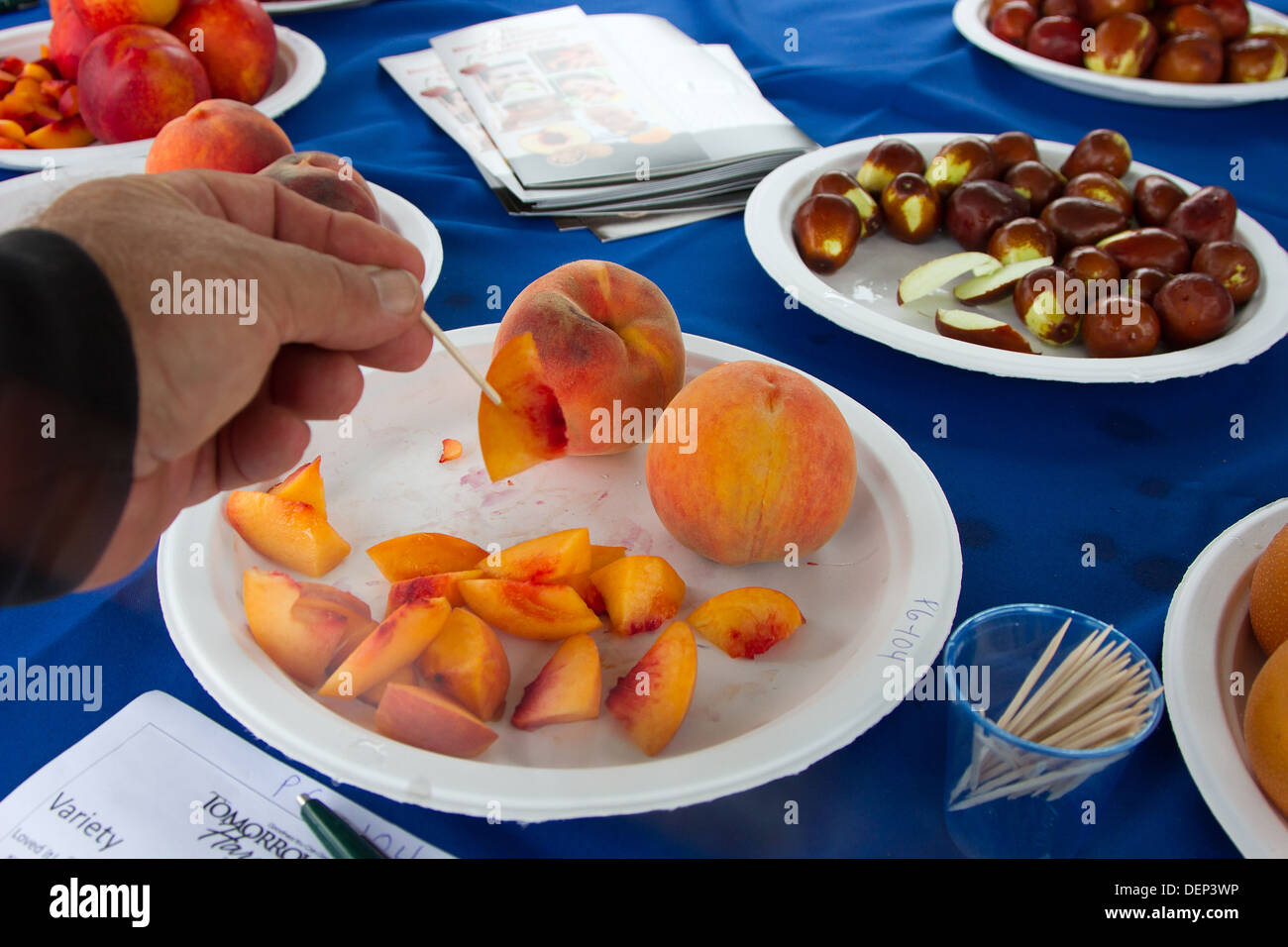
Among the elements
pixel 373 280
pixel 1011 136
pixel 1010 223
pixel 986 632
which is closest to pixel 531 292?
pixel 373 280

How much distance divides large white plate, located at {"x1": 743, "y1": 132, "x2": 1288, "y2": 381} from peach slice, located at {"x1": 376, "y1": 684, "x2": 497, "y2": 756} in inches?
23.7

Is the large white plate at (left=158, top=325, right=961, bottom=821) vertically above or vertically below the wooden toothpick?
below

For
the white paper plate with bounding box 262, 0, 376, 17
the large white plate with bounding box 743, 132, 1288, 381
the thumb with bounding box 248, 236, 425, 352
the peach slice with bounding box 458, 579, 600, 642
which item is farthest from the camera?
the white paper plate with bounding box 262, 0, 376, 17

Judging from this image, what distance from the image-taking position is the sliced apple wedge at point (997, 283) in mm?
1070

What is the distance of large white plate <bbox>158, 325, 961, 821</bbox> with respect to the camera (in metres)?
0.53

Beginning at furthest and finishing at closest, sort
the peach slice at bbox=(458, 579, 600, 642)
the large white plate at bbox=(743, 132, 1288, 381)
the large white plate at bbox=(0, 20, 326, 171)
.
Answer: the large white plate at bbox=(0, 20, 326, 171) → the large white plate at bbox=(743, 132, 1288, 381) → the peach slice at bbox=(458, 579, 600, 642)

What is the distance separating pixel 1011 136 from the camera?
1.25 meters

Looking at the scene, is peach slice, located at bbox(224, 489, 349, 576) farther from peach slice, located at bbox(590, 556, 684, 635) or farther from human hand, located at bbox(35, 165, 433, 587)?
peach slice, located at bbox(590, 556, 684, 635)

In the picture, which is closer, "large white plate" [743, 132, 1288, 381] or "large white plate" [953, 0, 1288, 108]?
"large white plate" [743, 132, 1288, 381]

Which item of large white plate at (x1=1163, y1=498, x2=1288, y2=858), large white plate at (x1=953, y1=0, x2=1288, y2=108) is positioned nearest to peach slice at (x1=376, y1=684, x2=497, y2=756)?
large white plate at (x1=1163, y1=498, x2=1288, y2=858)

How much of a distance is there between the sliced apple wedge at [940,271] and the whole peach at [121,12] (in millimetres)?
1132

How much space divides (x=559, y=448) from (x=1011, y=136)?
2.74 ft

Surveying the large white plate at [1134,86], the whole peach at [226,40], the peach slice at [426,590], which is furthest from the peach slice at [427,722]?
the large white plate at [1134,86]

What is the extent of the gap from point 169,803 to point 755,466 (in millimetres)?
450
